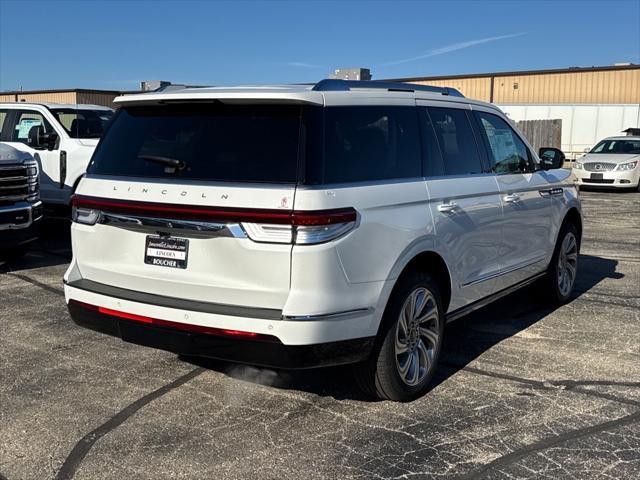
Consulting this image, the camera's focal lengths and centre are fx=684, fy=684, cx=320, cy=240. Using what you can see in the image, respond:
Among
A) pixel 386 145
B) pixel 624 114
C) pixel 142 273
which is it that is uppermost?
pixel 624 114

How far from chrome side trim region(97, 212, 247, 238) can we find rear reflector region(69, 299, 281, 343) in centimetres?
48

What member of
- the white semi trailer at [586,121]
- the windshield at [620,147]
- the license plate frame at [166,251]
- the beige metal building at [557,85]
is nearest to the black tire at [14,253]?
the license plate frame at [166,251]

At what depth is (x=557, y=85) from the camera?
36906 millimetres

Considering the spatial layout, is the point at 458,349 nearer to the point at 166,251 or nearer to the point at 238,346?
the point at 238,346

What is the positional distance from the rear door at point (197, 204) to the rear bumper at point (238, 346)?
0.19m

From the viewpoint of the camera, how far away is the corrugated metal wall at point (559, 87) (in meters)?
34.8

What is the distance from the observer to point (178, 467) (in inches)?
135

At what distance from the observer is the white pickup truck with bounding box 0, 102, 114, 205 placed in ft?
33.1

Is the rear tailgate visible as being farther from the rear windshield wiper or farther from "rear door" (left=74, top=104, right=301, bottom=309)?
the rear windshield wiper

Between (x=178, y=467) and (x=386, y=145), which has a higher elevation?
(x=386, y=145)

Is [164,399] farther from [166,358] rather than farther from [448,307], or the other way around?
[448,307]

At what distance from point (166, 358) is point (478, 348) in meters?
2.40

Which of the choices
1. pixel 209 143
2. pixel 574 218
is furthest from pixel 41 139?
pixel 574 218

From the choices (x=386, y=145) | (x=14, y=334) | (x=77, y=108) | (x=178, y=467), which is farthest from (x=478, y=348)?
(x=77, y=108)
